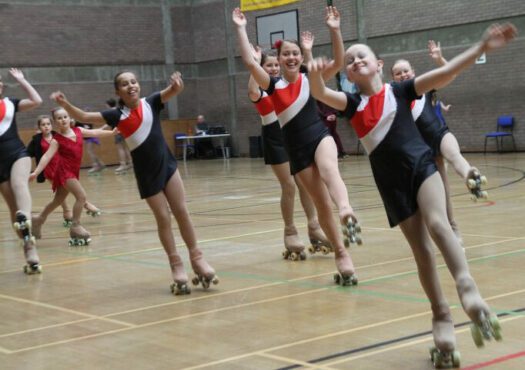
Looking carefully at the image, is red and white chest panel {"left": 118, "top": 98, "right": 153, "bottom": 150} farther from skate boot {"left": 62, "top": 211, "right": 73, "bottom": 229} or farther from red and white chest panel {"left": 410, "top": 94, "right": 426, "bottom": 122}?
skate boot {"left": 62, "top": 211, "right": 73, "bottom": 229}

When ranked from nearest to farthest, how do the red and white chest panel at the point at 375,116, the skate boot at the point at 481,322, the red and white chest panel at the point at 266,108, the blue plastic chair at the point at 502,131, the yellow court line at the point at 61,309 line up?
the skate boot at the point at 481,322 → the red and white chest panel at the point at 375,116 → the yellow court line at the point at 61,309 → the red and white chest panel at the point at 266,108 → the blue plastic chair at the point at 502,131

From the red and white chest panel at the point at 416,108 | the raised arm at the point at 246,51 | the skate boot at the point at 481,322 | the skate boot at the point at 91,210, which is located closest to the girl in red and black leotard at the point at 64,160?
the skate boot at the point at 91,210

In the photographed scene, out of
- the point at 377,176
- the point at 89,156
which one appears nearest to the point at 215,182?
the point at 89,156

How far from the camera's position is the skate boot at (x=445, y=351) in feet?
14.5

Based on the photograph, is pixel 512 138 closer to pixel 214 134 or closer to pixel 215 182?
pixel 215 182

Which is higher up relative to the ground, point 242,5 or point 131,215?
point 242,5

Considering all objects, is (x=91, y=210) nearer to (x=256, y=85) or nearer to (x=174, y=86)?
(x=256, y=85)

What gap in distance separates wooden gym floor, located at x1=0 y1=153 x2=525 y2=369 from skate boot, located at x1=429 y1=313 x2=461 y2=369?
3.3 inches

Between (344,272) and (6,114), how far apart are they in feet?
12.2

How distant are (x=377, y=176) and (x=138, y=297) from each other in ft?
9.24

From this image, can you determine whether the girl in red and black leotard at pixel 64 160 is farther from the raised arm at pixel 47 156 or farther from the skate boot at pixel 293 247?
the skate boot at pixel 293 247

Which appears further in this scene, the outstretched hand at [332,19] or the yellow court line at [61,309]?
the yellow court line at [61,309]

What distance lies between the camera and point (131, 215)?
13.3 m

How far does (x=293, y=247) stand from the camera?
8.27 meters
